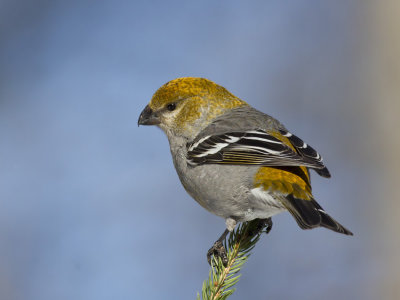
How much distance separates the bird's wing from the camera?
3534mm

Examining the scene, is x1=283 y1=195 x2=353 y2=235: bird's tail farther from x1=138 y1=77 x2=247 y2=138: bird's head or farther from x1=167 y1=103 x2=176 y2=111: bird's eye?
x1=167 y1=103 x2=176 y2=111: bird's eye

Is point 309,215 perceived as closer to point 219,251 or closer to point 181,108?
point 219,251

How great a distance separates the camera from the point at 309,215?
10.5 ft

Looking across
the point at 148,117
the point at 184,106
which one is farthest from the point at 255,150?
the point at 148,117

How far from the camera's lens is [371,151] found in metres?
6.91

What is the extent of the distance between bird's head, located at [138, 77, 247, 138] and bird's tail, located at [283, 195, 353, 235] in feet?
4.24

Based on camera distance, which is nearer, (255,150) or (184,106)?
(255,150)

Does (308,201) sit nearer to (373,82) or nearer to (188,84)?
(188,84)

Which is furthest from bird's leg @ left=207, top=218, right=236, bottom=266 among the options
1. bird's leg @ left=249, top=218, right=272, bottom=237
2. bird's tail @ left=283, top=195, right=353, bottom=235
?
Result: bird's tail @ left=283, top=195, right=353, bottom=235

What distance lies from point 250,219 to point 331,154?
336cm

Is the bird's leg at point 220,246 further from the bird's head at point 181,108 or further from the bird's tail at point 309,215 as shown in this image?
the bird's head at point 181,108

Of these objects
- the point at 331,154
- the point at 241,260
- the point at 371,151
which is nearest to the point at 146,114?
the point at 241,260

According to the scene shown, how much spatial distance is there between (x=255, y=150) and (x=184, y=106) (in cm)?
98

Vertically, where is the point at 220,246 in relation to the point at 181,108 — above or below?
below
